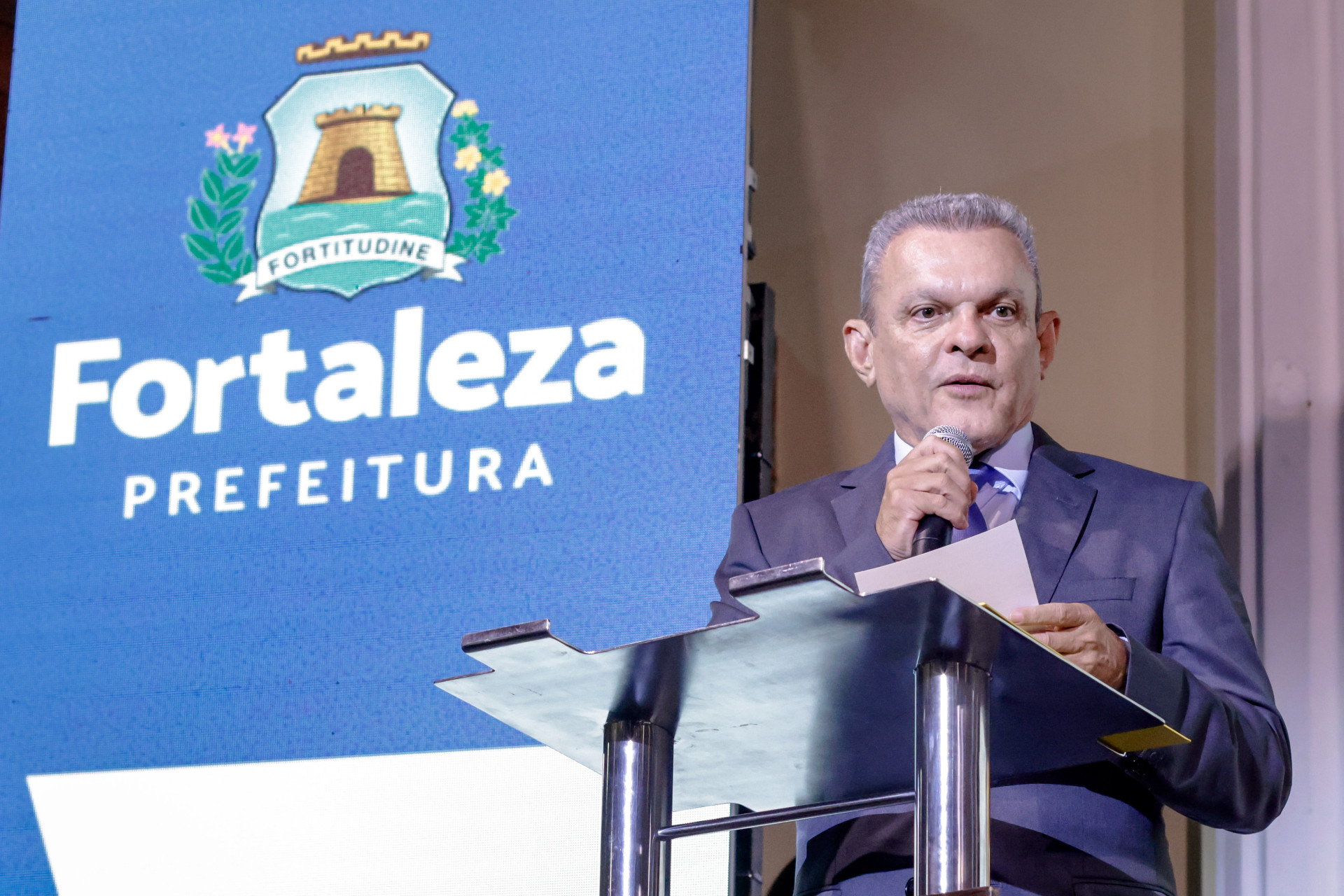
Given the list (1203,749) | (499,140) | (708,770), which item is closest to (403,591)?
(499,140)

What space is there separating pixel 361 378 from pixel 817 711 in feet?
5.77

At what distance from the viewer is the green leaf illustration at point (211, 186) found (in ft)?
10.0

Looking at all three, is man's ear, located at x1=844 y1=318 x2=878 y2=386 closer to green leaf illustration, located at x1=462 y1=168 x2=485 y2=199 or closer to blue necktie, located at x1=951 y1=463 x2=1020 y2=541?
blue necktie, located at x1=951 y1=463 x2=1020 y2=541

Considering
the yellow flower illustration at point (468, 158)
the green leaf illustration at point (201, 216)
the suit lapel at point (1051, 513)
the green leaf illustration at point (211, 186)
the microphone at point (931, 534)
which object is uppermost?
the green leaf illustration at point (211, 186)

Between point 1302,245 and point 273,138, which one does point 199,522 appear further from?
point 1302,245

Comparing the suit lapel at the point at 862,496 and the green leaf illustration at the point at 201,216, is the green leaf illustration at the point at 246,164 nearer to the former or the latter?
the green leaf illustration at the point at 201,216

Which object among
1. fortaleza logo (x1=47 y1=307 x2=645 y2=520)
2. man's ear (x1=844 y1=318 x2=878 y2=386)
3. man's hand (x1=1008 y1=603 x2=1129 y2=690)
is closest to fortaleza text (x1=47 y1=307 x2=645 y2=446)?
fortaleza logo (x1=47 y1=307 x2=645 y2=520)

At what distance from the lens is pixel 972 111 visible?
2.97m

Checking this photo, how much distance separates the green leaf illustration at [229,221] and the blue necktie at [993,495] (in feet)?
5.78

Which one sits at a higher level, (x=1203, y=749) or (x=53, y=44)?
(x=53, y=44)

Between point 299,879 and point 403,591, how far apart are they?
504 mm

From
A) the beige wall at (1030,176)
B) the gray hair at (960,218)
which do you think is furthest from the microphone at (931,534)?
the beige wall at (1030,176)

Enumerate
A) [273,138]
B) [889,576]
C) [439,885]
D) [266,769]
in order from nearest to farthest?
[889,576] < [439,885] < [266,769] < [273,138]

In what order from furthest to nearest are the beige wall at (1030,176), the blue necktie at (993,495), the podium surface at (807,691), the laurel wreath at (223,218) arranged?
1. the laurel wreath at (223,218)
2. the beige wall at (1030,176)
3. the blue necktie at (993,495)
4. the podium surface at (807,691)
